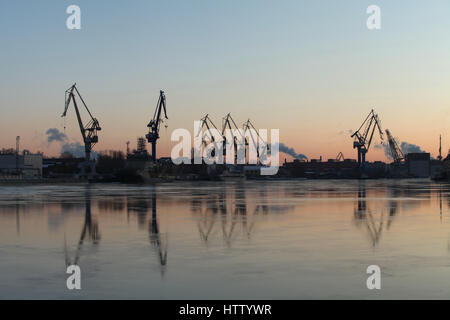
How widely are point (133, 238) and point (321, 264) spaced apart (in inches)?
280

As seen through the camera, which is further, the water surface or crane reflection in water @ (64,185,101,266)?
crane reflection in water @ (64,185,101,266)

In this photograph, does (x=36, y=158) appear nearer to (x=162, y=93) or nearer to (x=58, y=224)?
(x=162, y=93)

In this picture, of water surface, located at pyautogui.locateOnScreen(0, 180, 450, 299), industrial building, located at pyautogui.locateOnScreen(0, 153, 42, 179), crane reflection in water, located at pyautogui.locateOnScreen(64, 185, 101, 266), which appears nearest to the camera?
water surface, located at pyautogui.locateOnScreen(0, 180, 450, 299)

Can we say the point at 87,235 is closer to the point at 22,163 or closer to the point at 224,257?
the point at 224,257

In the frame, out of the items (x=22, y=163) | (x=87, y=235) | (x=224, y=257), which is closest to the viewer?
(x=224, y=257)

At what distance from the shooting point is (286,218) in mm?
25516

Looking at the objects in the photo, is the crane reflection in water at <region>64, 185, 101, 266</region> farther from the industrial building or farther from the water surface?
the industrial building

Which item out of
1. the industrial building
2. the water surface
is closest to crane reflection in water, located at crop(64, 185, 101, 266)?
the water surface

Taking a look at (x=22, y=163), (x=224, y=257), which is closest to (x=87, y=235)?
(x=224, y=257)

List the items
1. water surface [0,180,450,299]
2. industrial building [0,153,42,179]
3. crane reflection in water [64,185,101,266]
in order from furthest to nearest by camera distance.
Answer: industrial building [0,153,42,179]
crane reflection in water [64,185,101,266]
water surface [0,180,450,299]

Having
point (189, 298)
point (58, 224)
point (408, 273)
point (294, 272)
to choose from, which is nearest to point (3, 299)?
point (189, 298)

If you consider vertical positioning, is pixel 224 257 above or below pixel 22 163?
below

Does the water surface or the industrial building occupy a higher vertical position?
the industrial building

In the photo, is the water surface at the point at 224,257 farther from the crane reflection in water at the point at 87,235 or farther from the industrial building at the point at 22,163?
the industrial building at the point at 22,163
